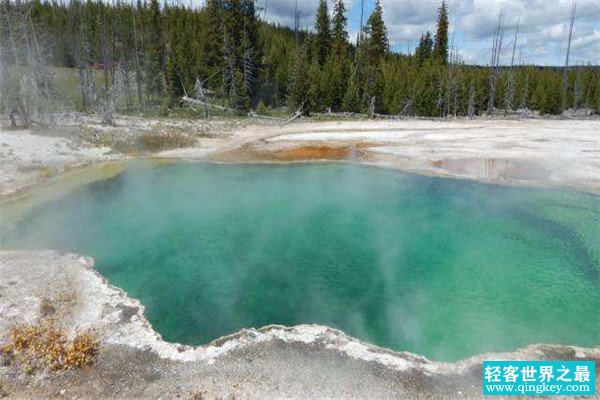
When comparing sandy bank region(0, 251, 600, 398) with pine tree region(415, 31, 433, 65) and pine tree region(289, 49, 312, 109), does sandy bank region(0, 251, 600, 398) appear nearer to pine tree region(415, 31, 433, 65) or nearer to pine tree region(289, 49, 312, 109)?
pine tree region(289, 49, 312, 109)

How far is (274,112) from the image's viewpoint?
45.0 m

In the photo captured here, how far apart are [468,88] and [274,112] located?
25450 mm

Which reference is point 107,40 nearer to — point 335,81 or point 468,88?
point 335,81

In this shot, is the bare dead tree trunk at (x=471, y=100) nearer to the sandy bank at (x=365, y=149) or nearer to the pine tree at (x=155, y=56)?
the sandy bank at (x=365, y=149)

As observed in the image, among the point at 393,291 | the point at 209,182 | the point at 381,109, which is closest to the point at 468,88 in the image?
the point at 381,109

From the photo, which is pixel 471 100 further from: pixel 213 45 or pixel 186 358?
pixel 186 358

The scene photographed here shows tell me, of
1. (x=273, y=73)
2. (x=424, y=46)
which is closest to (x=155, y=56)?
(x=273, y=73)

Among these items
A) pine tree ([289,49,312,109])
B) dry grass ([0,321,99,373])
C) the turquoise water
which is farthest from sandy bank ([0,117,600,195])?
dry grass ([0,321,99,373])

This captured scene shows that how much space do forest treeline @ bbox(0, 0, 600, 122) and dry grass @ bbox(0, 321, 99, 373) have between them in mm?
28777

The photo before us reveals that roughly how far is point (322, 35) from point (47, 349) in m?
54.7

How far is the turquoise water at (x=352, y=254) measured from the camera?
9.19 meters

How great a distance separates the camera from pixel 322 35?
185ft

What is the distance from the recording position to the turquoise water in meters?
9.19

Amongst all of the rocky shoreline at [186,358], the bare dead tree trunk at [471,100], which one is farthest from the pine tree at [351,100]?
the rocky shoreline at [186,358]
